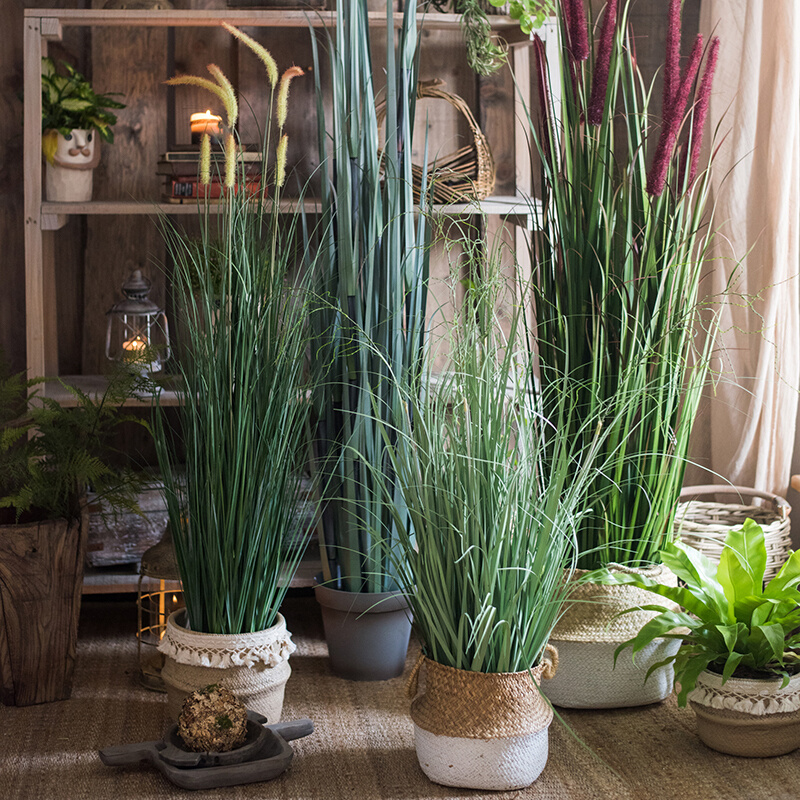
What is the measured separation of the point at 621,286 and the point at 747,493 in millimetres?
823

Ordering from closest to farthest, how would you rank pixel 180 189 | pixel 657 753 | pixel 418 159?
pixel 657 753, pixel 180 189, pixel 418 159

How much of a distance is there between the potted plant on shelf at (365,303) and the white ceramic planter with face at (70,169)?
69 cm

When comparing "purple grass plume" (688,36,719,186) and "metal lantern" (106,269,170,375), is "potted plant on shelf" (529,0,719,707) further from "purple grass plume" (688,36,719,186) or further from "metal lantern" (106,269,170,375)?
"metal lantern" (106,269,170,375)

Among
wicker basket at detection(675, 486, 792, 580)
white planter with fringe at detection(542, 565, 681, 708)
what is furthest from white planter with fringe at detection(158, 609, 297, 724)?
wicker basket at detection(675, 486, 792, 580)

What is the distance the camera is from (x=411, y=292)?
6.77 feet

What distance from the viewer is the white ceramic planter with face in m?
2.34

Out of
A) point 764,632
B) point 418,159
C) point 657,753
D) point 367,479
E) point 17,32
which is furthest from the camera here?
point 418,159

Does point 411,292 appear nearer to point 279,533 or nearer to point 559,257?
point 559,257

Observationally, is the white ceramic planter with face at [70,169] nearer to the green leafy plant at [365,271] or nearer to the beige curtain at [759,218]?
the green leafy plant at [365,271]

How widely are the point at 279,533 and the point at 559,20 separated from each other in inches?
44.1

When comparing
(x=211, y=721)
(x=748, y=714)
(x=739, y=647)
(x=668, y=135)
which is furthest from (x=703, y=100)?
(x=211, y=721)

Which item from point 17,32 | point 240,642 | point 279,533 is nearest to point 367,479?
point 279,533

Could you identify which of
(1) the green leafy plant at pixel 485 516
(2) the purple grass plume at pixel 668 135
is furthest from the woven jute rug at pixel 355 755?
(2) the purple grass plume at pixel 668 135

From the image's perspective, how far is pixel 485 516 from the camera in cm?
154
